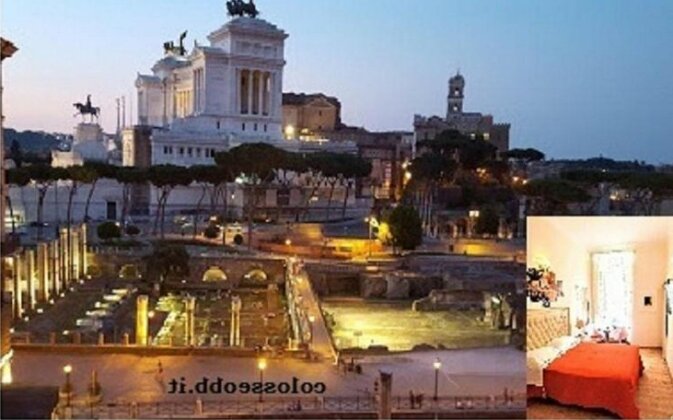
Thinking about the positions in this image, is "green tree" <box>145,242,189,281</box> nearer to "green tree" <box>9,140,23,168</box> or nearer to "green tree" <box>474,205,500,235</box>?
"green tree" <box>9,140,23,168</box>

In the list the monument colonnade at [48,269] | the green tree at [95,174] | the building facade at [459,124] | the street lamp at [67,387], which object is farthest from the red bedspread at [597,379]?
the building facade at [459,124]

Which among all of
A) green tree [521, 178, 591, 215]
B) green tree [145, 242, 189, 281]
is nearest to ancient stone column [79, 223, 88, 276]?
green tree [145, 242, 189, 281]

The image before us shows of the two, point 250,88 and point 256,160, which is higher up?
point 250,88

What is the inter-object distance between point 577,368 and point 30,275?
21.6 feet

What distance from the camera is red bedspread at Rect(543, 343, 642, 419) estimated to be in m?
3.12

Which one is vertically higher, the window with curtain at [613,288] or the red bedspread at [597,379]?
the window with curtain at [613,288]

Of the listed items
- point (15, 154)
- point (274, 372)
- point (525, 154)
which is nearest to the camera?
point (274, 372)

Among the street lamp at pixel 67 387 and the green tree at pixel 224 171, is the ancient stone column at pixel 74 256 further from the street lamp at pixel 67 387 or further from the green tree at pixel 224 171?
the street lamp at pixel 67 387

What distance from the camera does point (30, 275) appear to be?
28.9 ft

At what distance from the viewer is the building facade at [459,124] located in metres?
17.4

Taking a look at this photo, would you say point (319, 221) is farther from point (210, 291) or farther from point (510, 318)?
point (510, 318)

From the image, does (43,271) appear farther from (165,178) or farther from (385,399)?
(385,399)

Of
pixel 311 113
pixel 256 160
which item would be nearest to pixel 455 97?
pixel 311 113

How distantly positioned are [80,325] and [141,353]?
7.03 feet
